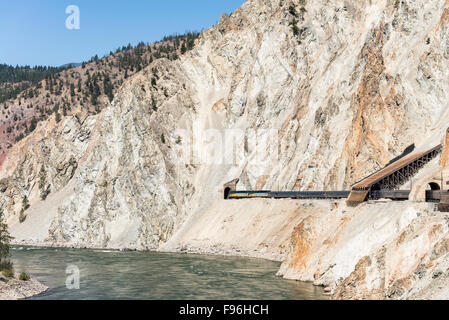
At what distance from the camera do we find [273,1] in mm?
108875

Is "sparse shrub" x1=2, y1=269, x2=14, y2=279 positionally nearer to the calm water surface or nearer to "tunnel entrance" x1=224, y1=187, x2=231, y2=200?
the calm water surface

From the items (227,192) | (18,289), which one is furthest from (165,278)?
(227,192)

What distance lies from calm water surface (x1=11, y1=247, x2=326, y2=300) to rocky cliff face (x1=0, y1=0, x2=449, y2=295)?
17.0 meters

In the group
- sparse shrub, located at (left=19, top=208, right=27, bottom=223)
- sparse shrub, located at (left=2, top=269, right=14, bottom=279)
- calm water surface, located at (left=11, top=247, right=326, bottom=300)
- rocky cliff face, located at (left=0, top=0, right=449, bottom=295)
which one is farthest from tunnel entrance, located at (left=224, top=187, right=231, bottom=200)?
sparse shrub, located at (left=19, top=208, right=27, bottom=223)

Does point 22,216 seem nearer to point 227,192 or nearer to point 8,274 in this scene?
point 227,192

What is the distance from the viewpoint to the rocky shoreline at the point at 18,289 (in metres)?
41.0

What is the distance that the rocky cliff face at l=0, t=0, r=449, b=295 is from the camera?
66.9m

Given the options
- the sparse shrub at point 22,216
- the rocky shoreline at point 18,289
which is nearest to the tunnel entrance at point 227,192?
the rocky shoreline at point 18,289

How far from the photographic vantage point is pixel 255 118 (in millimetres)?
97562

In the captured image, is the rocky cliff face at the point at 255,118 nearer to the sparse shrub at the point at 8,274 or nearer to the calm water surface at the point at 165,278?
the calm water surface at the point at 165,278

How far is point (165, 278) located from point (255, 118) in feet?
165

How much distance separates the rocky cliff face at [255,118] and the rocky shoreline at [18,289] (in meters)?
39.1
